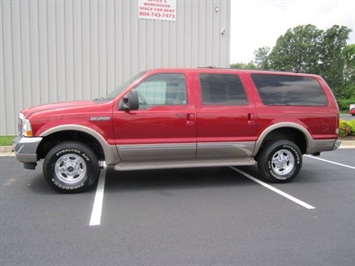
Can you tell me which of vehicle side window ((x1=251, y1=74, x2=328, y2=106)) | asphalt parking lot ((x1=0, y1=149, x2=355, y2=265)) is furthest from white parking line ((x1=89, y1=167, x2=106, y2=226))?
vehicle side window ((x1=251, y1=74, x2=328, y2=106))

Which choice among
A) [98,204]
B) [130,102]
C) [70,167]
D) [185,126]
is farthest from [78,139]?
[185,126]

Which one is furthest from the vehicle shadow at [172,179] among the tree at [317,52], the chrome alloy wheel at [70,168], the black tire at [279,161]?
the tree at [317,52]

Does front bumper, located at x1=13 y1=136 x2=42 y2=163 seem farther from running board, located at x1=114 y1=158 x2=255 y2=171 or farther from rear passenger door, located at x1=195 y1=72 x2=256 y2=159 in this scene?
rear passenger door, located at x1=195 y1=72 x2=256 y2=159

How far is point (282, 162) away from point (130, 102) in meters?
2.97

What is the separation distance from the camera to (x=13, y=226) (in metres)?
4.12

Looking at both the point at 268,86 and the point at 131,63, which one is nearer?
the point at 268,86

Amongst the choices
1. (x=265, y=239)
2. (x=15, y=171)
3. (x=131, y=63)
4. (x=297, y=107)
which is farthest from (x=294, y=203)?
(x=131, y=63)

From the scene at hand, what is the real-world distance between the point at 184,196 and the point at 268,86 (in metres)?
2.49

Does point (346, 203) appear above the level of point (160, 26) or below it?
below

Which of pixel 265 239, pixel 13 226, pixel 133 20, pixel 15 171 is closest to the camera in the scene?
pixel 265 239

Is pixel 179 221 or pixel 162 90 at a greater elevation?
pixel 162 90

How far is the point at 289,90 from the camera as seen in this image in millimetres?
6285

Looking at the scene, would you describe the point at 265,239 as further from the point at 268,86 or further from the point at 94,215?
the point at 268,86

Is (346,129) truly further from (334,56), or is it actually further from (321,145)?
(334,56)
